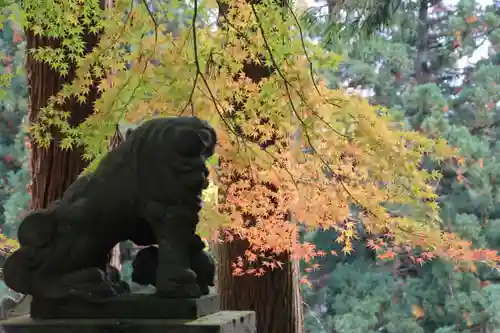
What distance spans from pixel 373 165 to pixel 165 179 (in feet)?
A: 4.70

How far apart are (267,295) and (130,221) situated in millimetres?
1973

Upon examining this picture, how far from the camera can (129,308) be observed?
59.7 inches

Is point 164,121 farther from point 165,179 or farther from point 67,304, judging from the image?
point 67,304

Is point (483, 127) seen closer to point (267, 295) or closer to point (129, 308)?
point (267, 295)

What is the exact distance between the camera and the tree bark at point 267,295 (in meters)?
3.41

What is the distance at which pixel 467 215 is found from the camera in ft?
21.8

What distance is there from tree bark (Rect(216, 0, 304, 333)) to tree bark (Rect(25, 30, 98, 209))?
1053mm

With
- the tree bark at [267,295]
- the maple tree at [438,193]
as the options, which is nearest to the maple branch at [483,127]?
the maple tree at [438,193]

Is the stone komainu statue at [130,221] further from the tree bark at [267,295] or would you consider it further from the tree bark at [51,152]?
the tree bark at [267,295]

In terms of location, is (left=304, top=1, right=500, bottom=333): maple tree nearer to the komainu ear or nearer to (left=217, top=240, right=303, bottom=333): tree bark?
(left=217, top=240, right=303, bottom=333): tree bark

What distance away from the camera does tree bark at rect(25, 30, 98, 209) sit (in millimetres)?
2965

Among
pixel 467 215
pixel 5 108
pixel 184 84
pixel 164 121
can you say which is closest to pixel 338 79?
pixel 467 215

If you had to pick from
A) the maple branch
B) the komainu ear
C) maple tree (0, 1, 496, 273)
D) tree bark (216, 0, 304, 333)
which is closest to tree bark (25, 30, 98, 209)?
maple tree (0, 1, 496, 273)

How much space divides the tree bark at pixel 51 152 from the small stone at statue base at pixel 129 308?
148cm
